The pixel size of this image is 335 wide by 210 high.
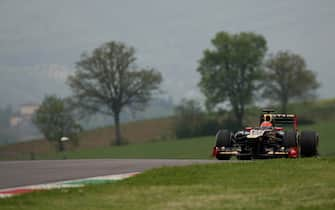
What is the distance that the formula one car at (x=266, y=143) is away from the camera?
24.9m

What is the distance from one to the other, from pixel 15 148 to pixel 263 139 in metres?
89.5

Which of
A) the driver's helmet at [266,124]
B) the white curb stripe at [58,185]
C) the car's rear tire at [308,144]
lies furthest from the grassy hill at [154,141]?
the white curb stripe at [58,185]

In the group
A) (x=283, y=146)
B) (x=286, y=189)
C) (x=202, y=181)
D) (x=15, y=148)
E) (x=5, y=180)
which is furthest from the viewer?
(x=15, y=148)

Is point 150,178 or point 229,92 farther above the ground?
point 229,92

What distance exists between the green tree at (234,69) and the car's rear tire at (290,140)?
2892 inches

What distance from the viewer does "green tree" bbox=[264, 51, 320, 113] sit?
99688mm

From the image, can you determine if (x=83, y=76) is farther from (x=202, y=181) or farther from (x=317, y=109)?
(x=202, y=181)

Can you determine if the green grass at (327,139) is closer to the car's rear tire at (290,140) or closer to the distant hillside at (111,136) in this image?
the distant hillside at (111,136)

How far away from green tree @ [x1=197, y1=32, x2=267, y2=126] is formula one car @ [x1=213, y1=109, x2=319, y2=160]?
72182 mm

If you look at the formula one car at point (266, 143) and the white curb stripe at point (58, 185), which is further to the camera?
the formula one car at point (266, 143)

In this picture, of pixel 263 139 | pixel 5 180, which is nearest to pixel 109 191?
pixel 5 180

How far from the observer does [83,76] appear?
95.8 m

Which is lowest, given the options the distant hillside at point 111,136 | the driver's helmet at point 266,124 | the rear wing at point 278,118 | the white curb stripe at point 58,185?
the white curb stripe at point 58,185

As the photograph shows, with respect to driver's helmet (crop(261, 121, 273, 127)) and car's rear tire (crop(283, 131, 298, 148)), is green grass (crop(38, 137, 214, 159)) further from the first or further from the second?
car's rear tire (crop(283, 131, 298, 148))
